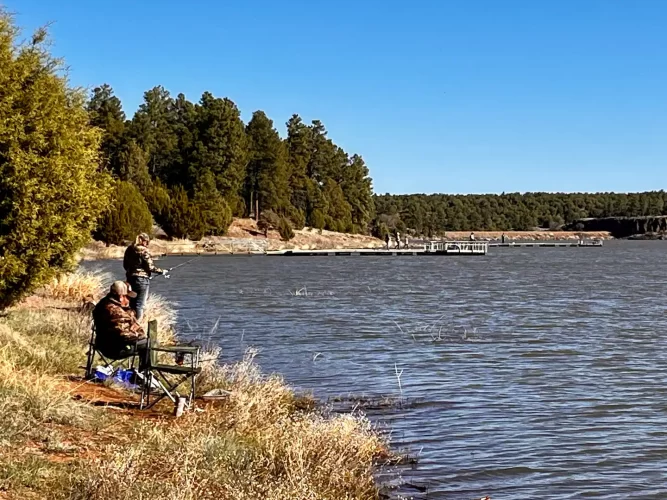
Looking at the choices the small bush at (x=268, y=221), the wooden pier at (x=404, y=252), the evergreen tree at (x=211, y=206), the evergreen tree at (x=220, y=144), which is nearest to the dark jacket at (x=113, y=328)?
the evergreen tree at (x=211, y=206)

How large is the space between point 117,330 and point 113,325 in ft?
0.35

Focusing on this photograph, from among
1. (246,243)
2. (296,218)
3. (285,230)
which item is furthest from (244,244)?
(296,218)

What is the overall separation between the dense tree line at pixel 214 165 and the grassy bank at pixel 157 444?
63731mm

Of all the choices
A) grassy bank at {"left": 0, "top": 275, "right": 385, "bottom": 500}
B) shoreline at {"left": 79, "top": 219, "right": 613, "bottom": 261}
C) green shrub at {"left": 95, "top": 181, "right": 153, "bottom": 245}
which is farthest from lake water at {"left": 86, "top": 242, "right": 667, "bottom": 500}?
shoreline at {"left": 79, "top": 219, "right": 613, "bottom": 261}

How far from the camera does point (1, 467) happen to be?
7.38 metres

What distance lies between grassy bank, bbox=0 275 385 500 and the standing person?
7.47 ft

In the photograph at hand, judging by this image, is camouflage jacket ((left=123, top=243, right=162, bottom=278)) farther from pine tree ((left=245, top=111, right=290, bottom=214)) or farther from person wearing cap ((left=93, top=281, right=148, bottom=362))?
pine tree ((left=245, top=111, right=290, bottom=214))

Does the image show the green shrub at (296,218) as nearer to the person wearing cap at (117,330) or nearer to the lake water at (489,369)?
the lake water at (489,369)

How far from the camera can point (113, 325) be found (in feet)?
37.7

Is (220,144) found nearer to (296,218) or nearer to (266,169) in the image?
(266,169)

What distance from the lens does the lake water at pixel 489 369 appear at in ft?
35.7

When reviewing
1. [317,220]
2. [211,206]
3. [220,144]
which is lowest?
[317,220]

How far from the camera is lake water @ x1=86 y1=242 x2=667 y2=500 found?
10883mm

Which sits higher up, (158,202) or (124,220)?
(158,202)
